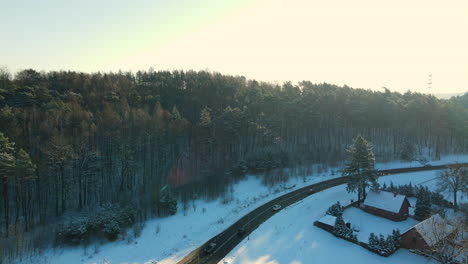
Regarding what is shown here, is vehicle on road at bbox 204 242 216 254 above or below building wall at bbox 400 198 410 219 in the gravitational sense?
below

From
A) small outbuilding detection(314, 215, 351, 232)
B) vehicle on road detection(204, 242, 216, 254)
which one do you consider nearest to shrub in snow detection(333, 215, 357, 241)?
small outbuilding detection(314, 215, 351, 232)

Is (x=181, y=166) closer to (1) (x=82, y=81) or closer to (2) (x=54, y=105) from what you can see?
(2) (x=54, y=105)

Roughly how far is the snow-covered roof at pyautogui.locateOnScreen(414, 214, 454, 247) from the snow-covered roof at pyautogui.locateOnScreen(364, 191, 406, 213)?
4299 millimetres

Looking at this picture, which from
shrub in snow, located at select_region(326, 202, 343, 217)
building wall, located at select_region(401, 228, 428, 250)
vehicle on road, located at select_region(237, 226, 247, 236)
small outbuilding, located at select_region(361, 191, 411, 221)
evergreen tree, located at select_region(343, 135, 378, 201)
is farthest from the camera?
evergreen tree, located at select_region(343, 135, 378, 201)

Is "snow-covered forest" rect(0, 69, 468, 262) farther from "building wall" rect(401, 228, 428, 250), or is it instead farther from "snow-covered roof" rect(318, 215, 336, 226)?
"building wall" rect(401, 228, 428, 250)

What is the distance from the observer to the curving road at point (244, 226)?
23.5m

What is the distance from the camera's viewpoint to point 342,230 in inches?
1061

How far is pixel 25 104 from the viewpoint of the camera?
38438mm

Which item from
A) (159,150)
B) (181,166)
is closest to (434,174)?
(181,166)

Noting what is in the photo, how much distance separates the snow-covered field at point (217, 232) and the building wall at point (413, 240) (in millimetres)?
1165

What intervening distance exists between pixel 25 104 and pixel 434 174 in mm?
68887

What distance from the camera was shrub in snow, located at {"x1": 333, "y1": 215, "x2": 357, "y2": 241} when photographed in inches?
1038

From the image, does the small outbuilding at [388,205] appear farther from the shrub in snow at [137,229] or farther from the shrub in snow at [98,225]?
the shrub in snow at [98,225]

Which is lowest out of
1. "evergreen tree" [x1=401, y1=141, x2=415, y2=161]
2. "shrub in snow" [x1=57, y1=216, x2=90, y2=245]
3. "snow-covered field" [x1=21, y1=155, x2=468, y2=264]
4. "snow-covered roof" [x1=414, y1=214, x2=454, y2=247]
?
"snow-covered field" [x1=21, y1=155, x2=468, y2=264]
